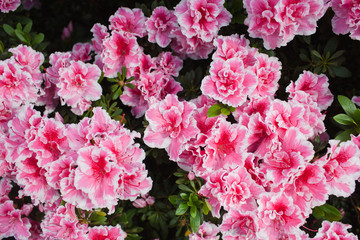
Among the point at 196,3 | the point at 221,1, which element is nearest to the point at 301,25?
the point at 221,1

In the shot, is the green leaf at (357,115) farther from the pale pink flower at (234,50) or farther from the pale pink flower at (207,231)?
the pale pink flower at (207,231)

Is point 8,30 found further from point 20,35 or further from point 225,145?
point 225,145

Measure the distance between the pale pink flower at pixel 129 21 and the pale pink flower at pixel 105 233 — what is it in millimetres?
1110

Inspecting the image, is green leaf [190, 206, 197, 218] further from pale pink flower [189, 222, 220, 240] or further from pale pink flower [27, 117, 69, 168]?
pale pink flower [27, 117, 69, 168]

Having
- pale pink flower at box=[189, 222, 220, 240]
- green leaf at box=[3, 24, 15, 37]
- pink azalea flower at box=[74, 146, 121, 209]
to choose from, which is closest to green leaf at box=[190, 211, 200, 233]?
pale pink flower at box=[189, 222, 220, 240]

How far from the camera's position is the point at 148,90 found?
213 centimetres

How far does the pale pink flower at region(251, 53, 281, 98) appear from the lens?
192 centimetres

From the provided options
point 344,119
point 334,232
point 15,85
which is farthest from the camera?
point 15,85

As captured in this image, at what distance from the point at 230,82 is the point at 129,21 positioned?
0.79m

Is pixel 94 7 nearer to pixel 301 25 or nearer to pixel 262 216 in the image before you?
pixel 301 25

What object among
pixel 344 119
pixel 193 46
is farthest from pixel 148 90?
pixel 344 119

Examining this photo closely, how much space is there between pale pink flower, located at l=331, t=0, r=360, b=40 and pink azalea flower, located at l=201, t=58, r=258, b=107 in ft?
2.01

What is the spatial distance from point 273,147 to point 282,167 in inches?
4.0

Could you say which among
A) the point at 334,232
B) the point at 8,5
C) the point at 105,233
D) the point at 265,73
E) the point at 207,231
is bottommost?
the point at 207,231
